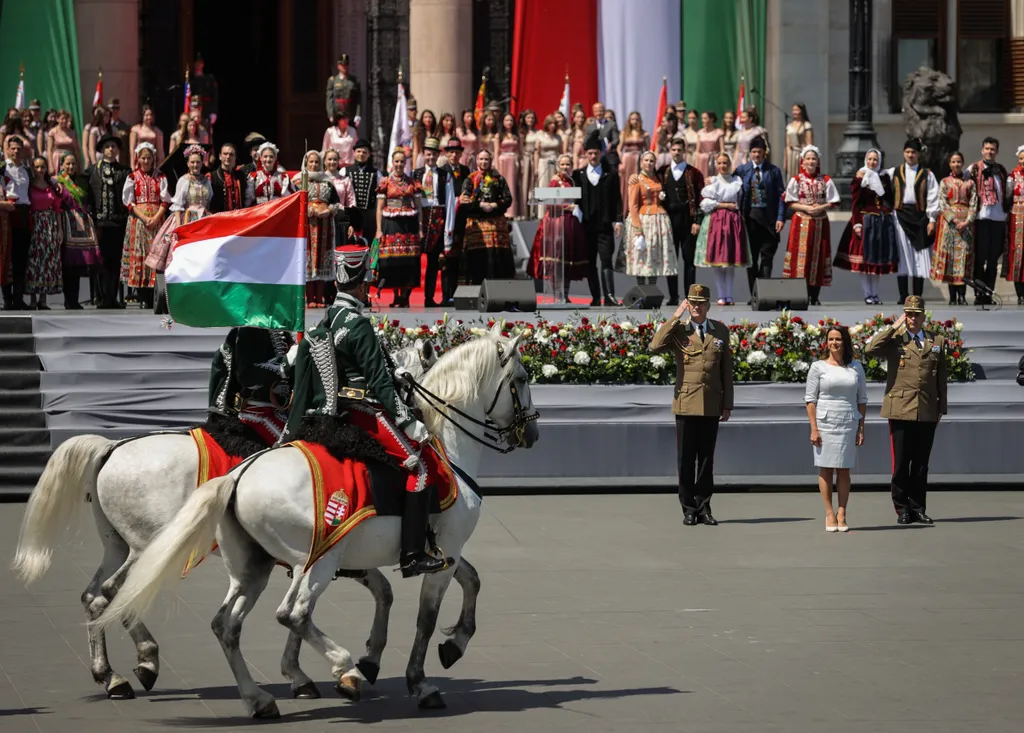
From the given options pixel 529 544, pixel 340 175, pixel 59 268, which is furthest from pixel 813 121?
pixel 529 544

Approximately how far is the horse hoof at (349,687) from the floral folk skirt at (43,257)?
1297 centimetres

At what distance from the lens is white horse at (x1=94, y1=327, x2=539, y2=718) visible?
9.01 metres

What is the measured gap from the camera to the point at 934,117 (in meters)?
27.4

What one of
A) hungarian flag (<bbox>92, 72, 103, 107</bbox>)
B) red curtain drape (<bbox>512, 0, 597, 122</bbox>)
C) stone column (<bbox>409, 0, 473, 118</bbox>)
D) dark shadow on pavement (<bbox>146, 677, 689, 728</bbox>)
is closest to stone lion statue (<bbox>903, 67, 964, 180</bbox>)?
red curtain drape (<bbox>512, 0, 597, 122</bbox>)

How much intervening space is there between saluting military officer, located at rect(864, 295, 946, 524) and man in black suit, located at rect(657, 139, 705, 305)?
6.54m

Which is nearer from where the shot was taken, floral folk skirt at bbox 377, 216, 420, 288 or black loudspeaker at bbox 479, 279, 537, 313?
black loudspeaker at bbox 479, 279, 537, 313

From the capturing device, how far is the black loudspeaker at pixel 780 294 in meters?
20.5

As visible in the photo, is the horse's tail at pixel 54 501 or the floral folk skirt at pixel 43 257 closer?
the horse's tail at pixel 54 501

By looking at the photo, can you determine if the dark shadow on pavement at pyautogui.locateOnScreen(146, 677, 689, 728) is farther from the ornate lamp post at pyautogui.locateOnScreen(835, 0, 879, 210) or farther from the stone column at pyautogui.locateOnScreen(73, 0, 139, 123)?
the stone column at pyautogui.locateOnScreen(73, 0, 139, 123)

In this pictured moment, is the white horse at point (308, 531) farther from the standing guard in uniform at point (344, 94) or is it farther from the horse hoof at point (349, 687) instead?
the standing guard in uniform at point (344, 94)

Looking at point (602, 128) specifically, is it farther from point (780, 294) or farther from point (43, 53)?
point (43, 53)

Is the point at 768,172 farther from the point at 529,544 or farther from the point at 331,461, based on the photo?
the point at 331,461

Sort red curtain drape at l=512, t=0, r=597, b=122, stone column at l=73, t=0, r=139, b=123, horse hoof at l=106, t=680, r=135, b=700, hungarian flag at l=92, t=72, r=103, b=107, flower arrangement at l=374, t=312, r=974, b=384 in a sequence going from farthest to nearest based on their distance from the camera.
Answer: stone column at l=73, t=0, r=139, b=123
red curtain drape at l=512, t=0, r=597, b=122
hungarian flag at l=92, t=72, r=103, b=107
flower arrangement at l=374, t=312, r=974, b=384
horse hoof at l=106, t=680, r=135, b=700

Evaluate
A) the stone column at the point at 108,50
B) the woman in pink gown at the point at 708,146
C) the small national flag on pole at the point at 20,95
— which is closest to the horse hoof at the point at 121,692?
the woman in pink gown at the point at 708,146
